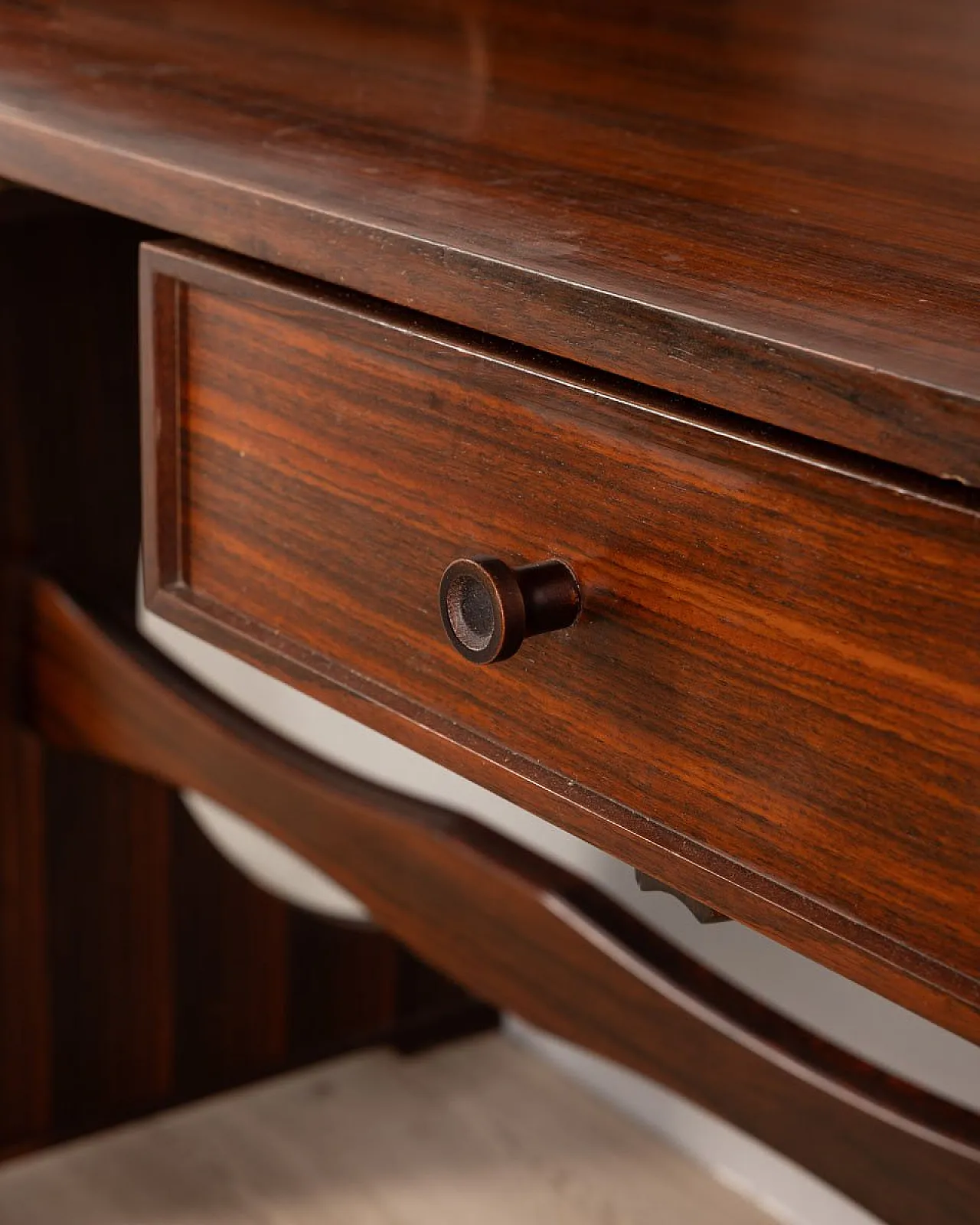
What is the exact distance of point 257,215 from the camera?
1.45 feet

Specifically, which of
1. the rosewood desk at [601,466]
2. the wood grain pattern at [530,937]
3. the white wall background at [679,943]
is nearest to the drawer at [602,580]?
the rosewood desk at [601,466]

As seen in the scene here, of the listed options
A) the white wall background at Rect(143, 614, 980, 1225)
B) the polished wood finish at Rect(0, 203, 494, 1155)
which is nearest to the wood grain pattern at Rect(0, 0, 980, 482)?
the polished wood finish at Rect(0, 203, 494, 1155)

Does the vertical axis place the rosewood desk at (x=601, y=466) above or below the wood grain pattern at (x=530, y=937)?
above

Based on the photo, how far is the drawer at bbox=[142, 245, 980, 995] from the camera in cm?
34

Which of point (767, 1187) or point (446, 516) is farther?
point (767, 1187)

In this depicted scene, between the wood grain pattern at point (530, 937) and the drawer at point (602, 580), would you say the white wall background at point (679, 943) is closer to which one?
the wood grain pattern at point (530, 937)

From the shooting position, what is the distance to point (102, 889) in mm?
1039

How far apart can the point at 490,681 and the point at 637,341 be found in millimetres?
126

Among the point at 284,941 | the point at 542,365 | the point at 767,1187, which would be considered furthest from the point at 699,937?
the point at 542,365

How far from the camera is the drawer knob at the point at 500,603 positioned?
0.39m

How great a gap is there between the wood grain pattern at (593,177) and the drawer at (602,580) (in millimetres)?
23

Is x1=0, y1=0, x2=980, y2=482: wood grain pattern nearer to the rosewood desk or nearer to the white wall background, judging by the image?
the rosewood desk

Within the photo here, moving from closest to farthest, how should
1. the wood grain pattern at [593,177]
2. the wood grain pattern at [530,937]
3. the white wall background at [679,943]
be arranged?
the wood grain pattern at [593,177]
the wood grain pattern at [530,937]
the white wall background at [679,943]

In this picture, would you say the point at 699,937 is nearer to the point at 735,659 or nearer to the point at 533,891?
the point at 533,891
